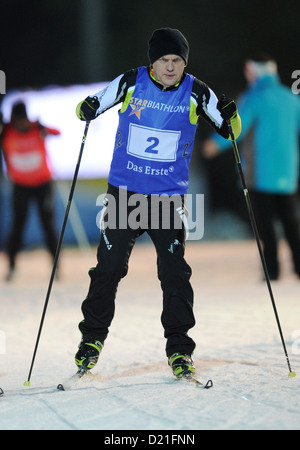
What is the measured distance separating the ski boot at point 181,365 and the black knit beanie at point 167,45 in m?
1.40

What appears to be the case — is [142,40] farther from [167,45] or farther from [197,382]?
[197,382]

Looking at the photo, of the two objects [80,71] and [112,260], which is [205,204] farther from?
[112,260]

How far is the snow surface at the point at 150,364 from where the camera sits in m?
2.72

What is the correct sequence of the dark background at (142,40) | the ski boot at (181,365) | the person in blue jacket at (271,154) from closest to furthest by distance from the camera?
the ski boot at (181,365), the person in blue jacket at (271,154), the dark background at (142,40)

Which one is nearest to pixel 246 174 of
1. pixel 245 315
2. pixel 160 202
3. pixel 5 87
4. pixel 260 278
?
pixel 260 278

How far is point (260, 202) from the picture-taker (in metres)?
6.68

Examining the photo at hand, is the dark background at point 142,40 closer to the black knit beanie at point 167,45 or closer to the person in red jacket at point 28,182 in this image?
the person in red jacket at point 28,182

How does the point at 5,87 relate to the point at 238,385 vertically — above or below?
above

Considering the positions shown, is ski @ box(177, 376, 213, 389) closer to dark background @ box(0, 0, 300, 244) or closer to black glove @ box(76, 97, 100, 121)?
black glove @ box(76, 97, 100, 121)

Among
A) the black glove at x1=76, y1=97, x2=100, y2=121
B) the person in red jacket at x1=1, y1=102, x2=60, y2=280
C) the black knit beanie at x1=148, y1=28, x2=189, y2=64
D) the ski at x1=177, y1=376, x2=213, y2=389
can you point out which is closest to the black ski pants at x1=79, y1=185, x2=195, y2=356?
the ski at x1=177, y1=376, x2=213, y2=389

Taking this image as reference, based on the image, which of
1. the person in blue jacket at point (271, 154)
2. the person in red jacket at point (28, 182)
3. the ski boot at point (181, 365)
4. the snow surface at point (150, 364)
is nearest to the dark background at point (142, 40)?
the person in red jacket at point (28, 182)

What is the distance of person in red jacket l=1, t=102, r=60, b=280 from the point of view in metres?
7.48

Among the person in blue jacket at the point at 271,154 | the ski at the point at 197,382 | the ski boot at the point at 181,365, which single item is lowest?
the ski at the point at 197,382

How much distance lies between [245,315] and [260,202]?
1852 mm
